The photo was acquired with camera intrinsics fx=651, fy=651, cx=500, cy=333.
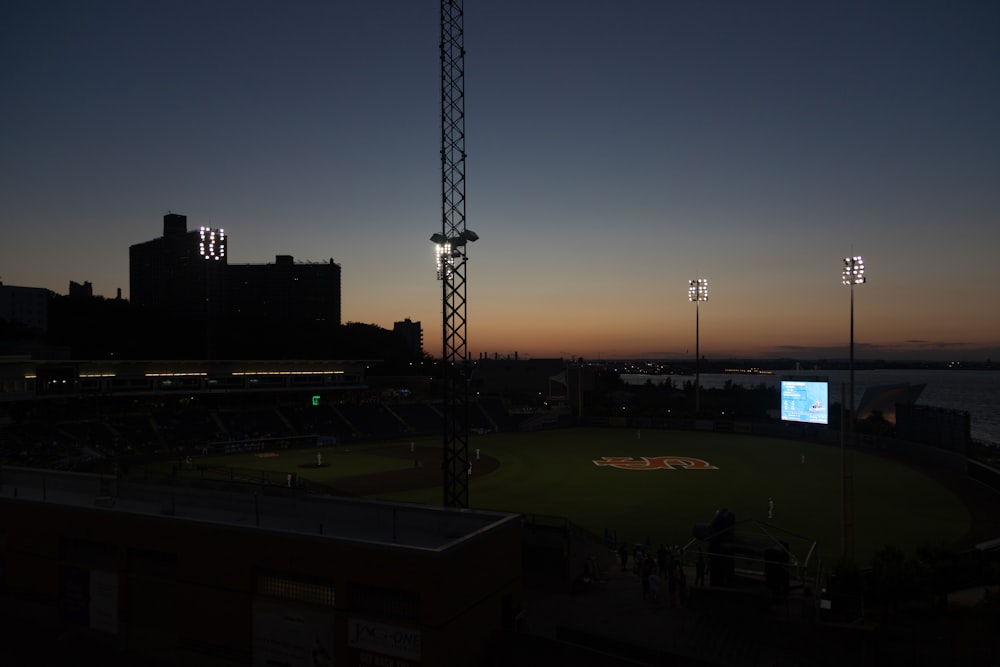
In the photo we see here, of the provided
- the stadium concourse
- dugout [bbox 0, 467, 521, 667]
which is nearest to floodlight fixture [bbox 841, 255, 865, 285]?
dugout [bbox 0, 467, 521, 667]

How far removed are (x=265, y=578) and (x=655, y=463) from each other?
3807 cm

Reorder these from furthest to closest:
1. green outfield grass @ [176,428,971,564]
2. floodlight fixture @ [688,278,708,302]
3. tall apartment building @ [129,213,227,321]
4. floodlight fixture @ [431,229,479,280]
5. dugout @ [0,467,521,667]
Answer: tall apartment building @ [129,213,227,321] < floodlight fixture @ [688,278,708,302] < green outfield grass @ [176,428,971,564] < floodlight fixture @ [431,229,479,280] < dugout @ [0,467,521,667]

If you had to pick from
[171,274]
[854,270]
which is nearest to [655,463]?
[854,270]

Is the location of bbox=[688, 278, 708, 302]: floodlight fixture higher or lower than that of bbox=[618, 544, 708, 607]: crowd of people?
higher

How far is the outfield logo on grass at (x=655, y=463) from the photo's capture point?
46.1 metres

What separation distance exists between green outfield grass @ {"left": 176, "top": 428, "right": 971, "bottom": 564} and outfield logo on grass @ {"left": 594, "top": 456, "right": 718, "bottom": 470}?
85 cm

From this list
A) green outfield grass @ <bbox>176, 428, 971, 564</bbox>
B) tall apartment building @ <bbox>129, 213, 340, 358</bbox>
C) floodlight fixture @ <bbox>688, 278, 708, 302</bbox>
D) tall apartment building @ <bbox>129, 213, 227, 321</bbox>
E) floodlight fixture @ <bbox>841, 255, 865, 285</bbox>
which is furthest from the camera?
tall apartment building @ <bbox>129, 213, 227, 321</bbox>

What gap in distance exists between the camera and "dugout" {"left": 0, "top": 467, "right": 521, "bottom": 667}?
41.6ft

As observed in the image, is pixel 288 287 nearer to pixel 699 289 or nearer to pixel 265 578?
pixel 699 289

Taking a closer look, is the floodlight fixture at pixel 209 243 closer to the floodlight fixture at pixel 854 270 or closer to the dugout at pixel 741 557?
the floodlight fixture at pixel 854 270

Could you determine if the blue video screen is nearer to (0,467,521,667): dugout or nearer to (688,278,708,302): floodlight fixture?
(688,278,708,302): floodlight fixture

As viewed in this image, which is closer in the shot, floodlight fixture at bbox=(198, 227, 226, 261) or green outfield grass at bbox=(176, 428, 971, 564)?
green outfield grass at bbox=(176, 428, 971, 564)

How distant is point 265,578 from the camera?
45.6 ft

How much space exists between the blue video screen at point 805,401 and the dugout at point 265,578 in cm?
4059
